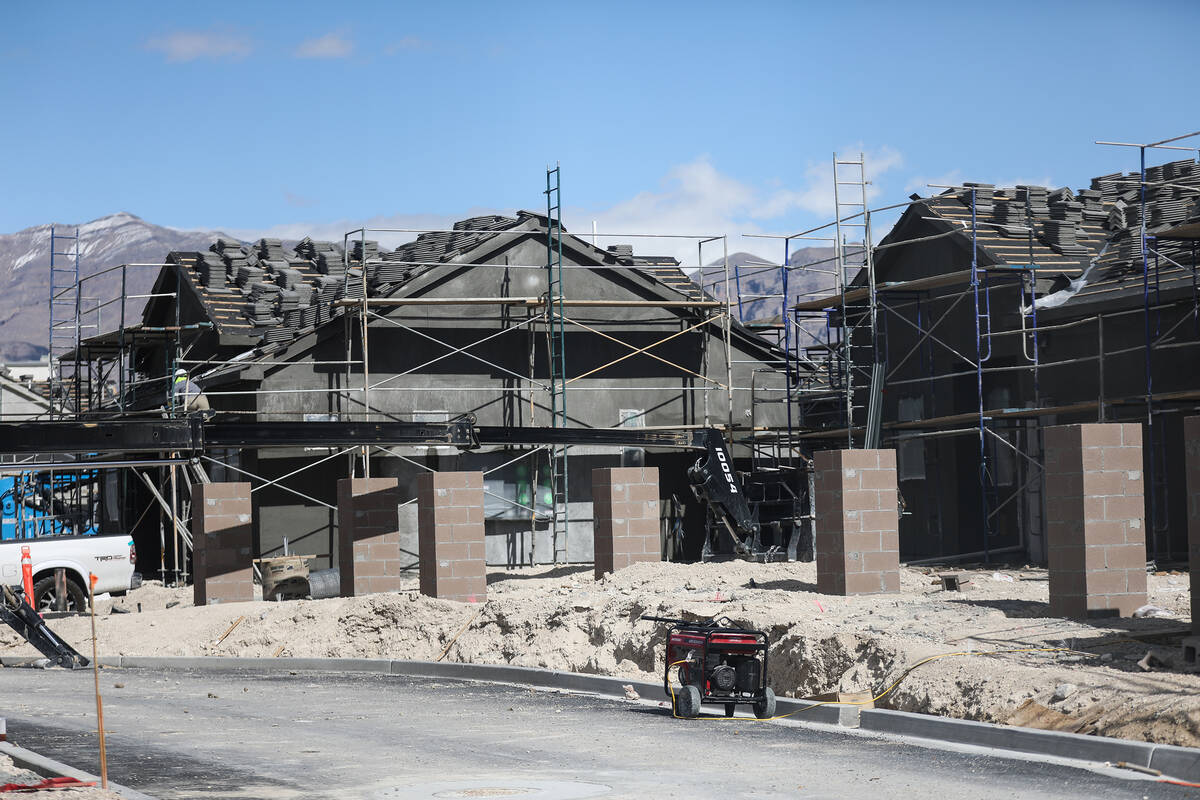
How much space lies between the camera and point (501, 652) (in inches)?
741

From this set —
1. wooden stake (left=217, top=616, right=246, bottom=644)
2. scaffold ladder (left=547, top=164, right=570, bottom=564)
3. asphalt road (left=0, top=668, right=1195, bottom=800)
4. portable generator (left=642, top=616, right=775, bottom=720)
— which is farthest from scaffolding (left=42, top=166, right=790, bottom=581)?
portable generator (left=642, top=616, right=775, bottom=720)

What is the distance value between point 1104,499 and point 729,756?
646cm

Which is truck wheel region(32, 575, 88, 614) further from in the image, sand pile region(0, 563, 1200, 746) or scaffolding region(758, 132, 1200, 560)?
scaffolding region(758, 132, 1200, 560)

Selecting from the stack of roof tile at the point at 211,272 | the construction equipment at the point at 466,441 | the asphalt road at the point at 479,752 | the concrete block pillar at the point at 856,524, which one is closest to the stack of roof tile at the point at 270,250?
the stack of roof tile at the point at 211,272

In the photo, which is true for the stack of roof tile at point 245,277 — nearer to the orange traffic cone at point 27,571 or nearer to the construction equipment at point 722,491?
the orange traffic cone at point 27,571

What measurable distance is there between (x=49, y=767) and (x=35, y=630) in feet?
33.2

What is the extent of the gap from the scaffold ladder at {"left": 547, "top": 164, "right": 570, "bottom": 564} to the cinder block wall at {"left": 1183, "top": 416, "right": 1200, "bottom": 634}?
17863mm

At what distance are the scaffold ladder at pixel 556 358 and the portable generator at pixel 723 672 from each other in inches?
656

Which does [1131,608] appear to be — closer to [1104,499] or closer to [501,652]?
[1104,499]

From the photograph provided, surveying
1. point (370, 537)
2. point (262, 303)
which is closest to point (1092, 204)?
point (370, 537)

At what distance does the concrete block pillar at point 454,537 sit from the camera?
72.7 feet

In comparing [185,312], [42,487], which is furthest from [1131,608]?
[42,487]

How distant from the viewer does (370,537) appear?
2384 centimetres

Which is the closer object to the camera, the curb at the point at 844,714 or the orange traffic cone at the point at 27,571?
the curb at the point at 844,714
